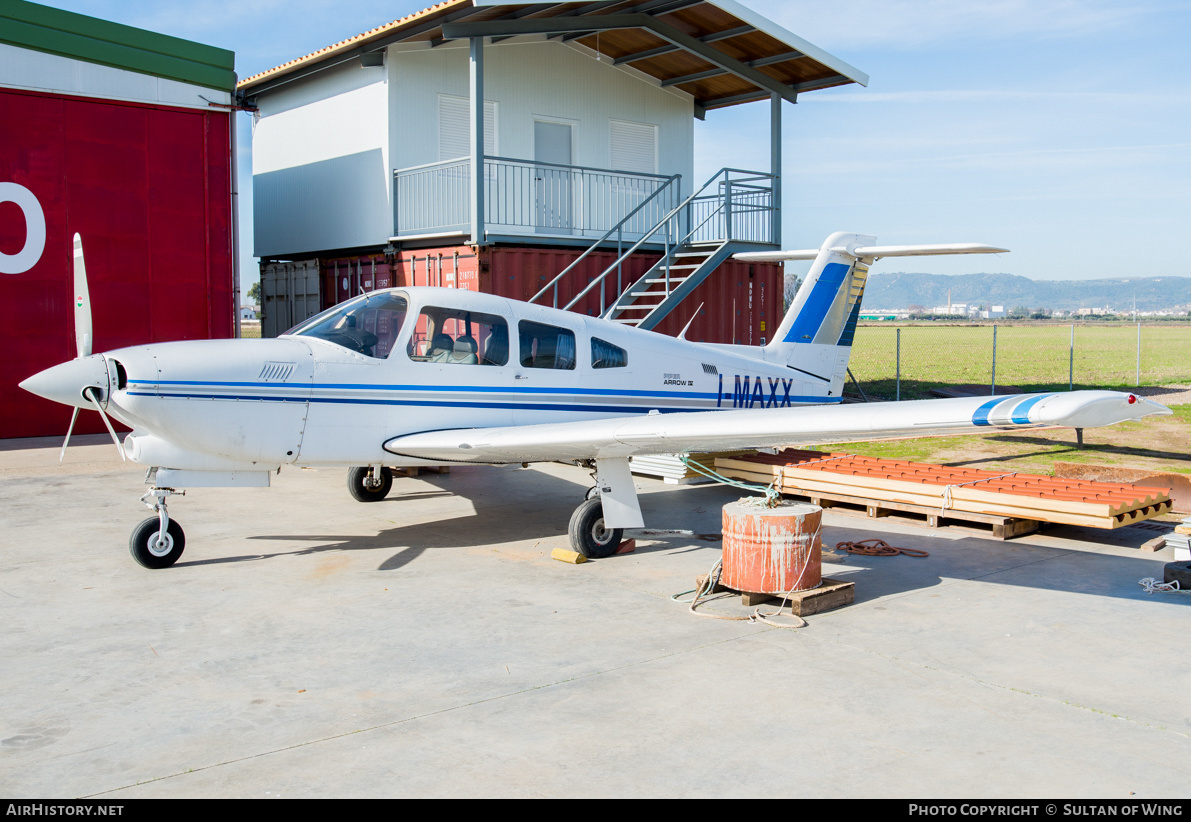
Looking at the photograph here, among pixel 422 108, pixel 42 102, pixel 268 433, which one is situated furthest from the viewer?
pixel 422 108

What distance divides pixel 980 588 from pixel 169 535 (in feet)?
20.9

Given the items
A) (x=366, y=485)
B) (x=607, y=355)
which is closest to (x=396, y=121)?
(x=366, y=485)

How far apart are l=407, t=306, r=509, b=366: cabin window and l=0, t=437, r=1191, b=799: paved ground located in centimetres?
170

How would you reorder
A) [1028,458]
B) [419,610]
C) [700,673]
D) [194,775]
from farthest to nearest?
1. [1028,458]
2. [419,610]
3. [700,673]
4. [194,775]

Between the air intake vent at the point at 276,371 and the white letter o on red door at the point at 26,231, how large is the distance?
10192 millimetres

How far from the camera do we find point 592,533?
8.40 m

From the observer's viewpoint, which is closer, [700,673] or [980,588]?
[700,673]

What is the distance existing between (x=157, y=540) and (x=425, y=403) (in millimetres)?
2410

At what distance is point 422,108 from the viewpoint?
17.8 metres

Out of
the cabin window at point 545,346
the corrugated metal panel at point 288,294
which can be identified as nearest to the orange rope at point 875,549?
the cabin window at point 545,346

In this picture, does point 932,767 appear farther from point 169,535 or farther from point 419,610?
point 169,535

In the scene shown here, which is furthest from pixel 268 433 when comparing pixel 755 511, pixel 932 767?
pixel 932 767

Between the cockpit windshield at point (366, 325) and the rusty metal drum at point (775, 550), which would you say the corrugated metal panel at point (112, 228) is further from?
the rusty metal drum at point (775, 550)

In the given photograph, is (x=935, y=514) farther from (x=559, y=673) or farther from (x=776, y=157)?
(x=776, y=157)
